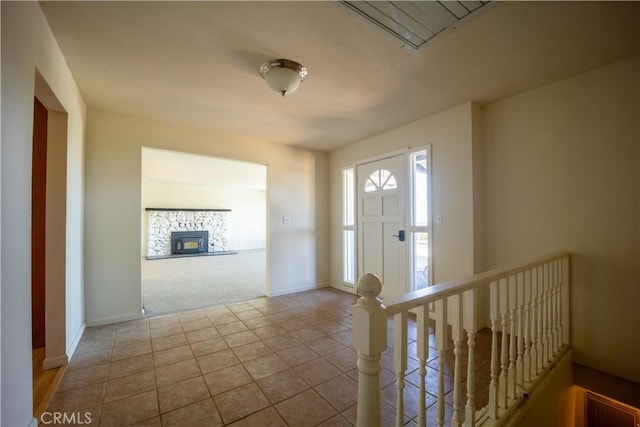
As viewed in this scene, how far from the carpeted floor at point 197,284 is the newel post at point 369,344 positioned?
328 centimetres

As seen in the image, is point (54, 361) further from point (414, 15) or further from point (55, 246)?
point (414, 15)

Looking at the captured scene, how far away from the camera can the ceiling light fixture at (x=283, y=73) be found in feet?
6.66

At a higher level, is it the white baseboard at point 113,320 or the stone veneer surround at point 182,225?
the stone veneer surround at point 182,225

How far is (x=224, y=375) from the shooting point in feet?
6.64

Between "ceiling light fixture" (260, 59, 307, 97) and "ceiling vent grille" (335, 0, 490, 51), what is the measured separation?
64cm

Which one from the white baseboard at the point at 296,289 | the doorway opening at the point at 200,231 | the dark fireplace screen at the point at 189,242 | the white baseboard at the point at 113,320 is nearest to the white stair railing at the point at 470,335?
the white baseboard at the point at 296,289

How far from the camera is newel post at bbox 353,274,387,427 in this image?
0.91 m

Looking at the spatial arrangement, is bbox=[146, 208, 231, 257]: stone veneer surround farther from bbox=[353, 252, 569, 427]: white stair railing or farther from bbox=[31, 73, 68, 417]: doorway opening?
bbox=[353, 252, 569, 427]: white stair railing

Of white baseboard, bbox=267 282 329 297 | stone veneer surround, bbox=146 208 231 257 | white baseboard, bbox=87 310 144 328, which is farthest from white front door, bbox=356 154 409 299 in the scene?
stone veneer surround, bbox=146 208 231 257

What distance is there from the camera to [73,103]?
2314 millimetres

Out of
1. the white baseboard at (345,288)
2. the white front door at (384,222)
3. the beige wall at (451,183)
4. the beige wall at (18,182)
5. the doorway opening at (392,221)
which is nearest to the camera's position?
the beige wall at (18,182)

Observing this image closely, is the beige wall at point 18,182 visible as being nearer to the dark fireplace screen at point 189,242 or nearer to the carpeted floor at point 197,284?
the carpeted floor at point 197,284

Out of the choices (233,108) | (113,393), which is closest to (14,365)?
(113,393)

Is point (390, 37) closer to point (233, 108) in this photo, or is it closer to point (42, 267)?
point (233, 108)
